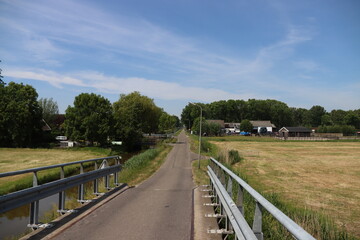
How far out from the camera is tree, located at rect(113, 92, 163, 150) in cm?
6025

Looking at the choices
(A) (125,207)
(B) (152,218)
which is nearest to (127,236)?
(B) (152,218)

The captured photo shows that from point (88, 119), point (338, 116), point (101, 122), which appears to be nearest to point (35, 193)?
point (88, 119)

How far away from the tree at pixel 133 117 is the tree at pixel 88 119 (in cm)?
392

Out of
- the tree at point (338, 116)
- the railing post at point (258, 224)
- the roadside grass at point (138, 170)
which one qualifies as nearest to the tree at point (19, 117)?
the roadside grass at point (138, 170)

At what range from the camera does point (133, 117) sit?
213 ft

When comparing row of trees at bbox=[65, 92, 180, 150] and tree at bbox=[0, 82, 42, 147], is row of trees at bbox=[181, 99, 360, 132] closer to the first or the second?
row of trees at bbox=[65, 92, 180, 150]

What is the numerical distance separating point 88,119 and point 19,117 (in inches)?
467

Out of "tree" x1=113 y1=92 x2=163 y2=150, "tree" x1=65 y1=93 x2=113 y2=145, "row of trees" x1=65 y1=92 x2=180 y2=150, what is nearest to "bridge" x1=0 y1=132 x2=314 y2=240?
"tree" x1=65 y1=93 x2=113 y2=145

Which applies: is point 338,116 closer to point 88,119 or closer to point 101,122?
point 101,122

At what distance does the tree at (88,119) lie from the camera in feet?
177

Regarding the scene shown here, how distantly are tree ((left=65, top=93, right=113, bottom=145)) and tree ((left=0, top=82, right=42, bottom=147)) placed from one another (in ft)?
20.0

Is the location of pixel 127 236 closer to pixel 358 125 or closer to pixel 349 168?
pixel 349 168

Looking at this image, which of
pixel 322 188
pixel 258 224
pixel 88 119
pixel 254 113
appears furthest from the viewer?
pixel 254 113

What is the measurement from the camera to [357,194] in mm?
17016
